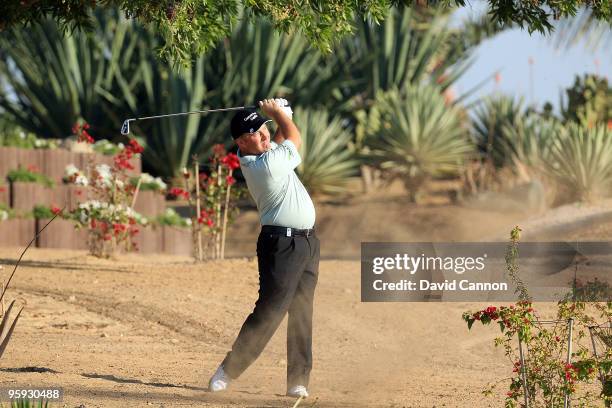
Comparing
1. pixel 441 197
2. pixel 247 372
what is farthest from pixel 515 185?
pixel 247 372

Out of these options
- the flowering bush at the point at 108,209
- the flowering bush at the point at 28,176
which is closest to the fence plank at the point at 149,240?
the flowering bush at the point at 28,176

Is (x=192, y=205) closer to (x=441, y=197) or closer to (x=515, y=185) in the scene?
(x=515, y=185)

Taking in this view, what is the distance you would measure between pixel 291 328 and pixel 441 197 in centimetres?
2057

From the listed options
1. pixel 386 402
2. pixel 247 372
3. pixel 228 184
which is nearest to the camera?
pixel 386 402

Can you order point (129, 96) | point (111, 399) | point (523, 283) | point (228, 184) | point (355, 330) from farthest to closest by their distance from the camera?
point (129, 96)
point (228, 184)
point (355, 330)
point (111, 399)
point (523, 283)

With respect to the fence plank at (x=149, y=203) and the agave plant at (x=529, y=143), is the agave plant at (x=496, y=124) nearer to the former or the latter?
the agave plant at (x=529, y=143)

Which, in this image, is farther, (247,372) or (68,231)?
(68,231)

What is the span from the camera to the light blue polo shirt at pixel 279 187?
22.3ft

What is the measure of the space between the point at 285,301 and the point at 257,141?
92cm

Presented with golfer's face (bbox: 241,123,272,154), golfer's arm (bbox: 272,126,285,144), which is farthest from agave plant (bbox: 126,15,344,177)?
golfer's face (bbox: 241,123,272,154)

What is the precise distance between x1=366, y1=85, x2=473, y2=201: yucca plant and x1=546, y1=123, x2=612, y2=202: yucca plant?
5427mm

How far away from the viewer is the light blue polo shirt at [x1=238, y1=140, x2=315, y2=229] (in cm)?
679

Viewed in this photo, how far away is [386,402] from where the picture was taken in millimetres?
7223

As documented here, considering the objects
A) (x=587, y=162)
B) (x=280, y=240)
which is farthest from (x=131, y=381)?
(x=587, y=162)
